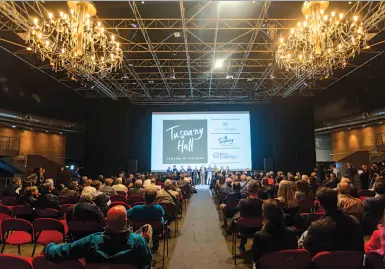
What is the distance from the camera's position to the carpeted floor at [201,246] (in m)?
3.86

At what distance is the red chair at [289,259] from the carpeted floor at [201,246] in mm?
1841

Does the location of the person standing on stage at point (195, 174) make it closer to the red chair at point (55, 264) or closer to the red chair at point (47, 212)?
A: the red chair at point (47, 212)

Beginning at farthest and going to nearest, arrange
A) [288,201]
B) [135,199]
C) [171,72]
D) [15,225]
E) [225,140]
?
[225,140] < [171,72] < [135,199] < [288,201] < [15,225]

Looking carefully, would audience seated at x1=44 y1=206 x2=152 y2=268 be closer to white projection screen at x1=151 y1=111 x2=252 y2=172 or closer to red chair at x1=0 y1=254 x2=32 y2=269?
red chair at x1=0 y1=254 x2=32 y2=269

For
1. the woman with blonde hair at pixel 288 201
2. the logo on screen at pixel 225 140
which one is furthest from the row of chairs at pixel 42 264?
the logo on screen at pixel 225 140

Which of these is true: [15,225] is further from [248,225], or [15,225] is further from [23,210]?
[248,225]

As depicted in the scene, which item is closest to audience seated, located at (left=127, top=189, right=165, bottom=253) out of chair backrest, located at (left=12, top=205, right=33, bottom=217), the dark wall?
chair backrest, located at (left=12, top=205, right=33, bottom=217)

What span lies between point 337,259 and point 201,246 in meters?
2.97

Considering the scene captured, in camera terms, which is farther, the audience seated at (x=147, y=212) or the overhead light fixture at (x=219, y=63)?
the overhead light fixture at (x=219, y=63)

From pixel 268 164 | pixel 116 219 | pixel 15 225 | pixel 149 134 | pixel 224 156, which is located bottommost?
pixel 15 225

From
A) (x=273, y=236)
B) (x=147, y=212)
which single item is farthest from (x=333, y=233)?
(x=147, y=212)

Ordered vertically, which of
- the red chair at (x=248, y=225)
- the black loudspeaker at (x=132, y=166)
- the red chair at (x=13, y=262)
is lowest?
the red chair at (x=248, y=225)

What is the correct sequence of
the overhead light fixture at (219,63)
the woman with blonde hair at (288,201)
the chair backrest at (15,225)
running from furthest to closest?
the overhead light fixture at (219,63)
the woman with blonde hair at (288,201)
the chair backrest at (15,225)

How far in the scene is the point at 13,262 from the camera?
196 centimetres
